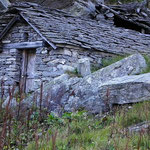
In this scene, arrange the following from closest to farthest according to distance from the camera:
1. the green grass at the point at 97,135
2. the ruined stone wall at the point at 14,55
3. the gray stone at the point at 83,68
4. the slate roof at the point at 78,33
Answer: the green grass at the point at 97,135
the gray stone at the point at 83,68
the slate roof at the point at 78,33
the ruined stone wall at the point at 14,55

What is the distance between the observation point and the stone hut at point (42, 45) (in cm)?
964

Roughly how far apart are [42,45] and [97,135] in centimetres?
666

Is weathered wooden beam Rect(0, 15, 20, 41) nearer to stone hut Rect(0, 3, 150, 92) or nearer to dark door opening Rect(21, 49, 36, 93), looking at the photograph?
stone hut Rect(0, 3, 150, 92)

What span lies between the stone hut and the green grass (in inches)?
195

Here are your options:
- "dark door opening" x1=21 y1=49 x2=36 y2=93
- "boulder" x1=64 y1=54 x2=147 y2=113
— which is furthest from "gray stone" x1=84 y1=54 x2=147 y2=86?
"dark door opening" x1=21 y1=49 x2=36 y2=93

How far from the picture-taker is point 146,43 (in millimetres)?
12844

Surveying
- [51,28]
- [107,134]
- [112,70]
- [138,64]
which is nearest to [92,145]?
[107,134]

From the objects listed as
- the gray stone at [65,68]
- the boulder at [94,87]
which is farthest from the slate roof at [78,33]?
the boulder at [94,87]

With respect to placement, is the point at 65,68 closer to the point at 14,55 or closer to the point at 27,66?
the point at 27,66

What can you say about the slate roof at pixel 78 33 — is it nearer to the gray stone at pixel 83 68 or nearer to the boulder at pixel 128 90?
the gray stone at pixel 83 68

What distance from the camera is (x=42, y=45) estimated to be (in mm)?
9820

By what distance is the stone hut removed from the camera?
380 inches

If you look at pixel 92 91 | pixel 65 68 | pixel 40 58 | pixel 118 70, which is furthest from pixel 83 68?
pixel 92 91

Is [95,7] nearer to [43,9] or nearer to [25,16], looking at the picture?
[43,9]
